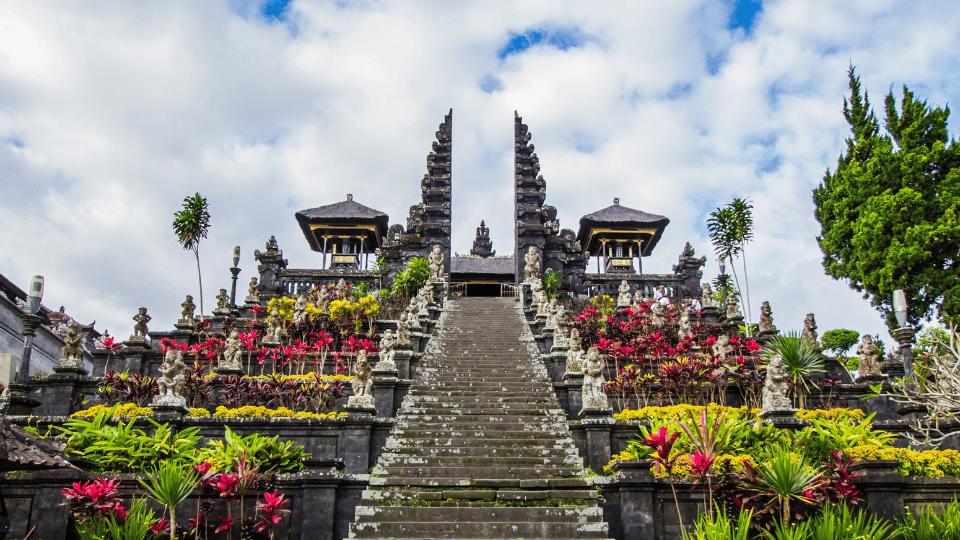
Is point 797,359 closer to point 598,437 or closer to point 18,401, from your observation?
point 598,437

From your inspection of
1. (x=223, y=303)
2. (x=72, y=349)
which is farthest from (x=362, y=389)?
(x=223, y=303)

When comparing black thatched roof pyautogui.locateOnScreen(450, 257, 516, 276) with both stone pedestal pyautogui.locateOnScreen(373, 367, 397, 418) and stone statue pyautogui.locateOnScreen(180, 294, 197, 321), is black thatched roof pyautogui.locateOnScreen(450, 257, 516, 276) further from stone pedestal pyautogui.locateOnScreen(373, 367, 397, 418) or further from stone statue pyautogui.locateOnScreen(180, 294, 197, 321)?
stone pedestal pyautogui.locateOnScreen(373, 367, 397, 418)

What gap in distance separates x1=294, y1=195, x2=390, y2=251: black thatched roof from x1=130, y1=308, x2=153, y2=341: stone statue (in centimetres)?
1698

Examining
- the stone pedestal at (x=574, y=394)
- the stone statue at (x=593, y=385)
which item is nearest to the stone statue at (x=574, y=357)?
the stone pedestal at (x=574, y=394)

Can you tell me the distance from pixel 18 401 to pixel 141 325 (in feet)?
14.7

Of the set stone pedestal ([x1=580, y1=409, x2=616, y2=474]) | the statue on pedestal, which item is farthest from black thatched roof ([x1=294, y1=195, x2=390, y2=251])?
stone pedestal ([x1=580, y1=409, x2=616, y2=474])

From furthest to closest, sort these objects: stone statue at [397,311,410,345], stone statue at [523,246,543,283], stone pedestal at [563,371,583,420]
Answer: stone statue at [523,246,543,283] → stone statue at [397,311,410,345] → stone pedestal at [563,371,583,420]

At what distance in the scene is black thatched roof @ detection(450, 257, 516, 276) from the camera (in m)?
32.3

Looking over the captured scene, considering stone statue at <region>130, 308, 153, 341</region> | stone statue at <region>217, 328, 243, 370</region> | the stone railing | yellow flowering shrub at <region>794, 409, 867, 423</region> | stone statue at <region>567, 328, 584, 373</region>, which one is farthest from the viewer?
the stone railing

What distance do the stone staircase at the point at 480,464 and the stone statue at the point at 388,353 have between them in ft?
2.26

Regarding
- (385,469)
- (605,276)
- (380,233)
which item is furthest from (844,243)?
(380,233)

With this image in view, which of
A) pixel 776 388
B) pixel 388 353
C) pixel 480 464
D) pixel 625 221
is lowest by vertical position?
pixel 480 464

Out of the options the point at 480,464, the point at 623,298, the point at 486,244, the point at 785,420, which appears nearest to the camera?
the point at 785,420

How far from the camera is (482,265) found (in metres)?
33.0
